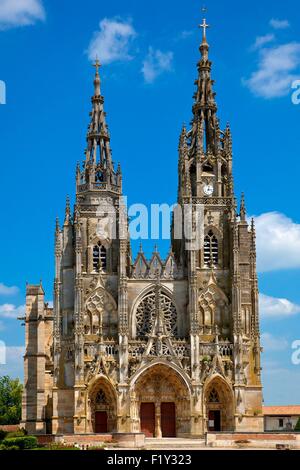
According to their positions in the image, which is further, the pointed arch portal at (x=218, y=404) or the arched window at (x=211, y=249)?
the arched window at (x=211, y=249)

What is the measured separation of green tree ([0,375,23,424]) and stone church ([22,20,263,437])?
3123cm

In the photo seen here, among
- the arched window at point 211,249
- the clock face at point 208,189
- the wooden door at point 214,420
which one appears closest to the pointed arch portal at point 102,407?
the wooden door at point 214,420

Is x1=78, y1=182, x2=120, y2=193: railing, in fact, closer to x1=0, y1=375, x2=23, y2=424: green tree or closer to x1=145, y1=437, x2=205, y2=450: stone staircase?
x1=145, y1=437, x2=205, y2=450: stone staircase

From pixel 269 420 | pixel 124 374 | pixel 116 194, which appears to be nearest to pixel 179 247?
pixel 116 194

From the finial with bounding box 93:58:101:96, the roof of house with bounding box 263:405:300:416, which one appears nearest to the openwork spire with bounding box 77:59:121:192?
the finial with bounding box 93:58:101:96

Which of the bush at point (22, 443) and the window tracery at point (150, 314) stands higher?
the window tracery at point (150, 314)

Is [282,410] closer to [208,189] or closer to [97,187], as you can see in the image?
[208,189]

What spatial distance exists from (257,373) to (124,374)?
1021 cm

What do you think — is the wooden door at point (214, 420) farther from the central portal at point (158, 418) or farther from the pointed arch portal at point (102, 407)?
the pointed arch portal at point (102, 407)

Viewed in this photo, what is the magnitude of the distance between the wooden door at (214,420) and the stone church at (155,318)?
0.08 meters

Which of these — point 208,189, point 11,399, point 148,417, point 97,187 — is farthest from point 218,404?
point 11,399

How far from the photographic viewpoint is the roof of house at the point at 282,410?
3848 inches
